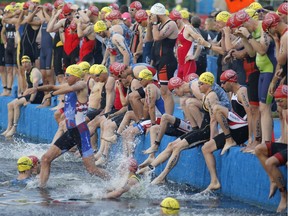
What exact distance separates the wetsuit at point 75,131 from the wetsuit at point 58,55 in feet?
18.8

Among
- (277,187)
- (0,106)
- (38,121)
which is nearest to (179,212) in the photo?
(277,187)

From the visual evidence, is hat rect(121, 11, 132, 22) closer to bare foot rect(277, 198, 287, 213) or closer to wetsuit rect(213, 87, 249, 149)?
wetsuit rect(213, 87, 249, 149)

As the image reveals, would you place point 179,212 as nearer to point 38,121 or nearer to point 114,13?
point 114,13

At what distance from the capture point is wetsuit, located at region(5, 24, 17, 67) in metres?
22.6

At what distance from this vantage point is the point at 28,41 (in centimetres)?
2164

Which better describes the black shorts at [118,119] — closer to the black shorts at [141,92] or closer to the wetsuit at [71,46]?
the black shorts at [141,92]

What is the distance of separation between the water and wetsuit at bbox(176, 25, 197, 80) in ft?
7.80

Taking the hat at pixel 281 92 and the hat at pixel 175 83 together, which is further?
the hat at pixel 175 83

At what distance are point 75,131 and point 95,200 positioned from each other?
4.39 feet

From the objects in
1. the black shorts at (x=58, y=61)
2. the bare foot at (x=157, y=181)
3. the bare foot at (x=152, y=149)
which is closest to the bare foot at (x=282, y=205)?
the bare foot at (x=157, y=181)

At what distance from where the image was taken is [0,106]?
23.1 metres

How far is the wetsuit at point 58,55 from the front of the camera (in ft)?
67.6

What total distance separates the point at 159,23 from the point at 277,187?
5.92m

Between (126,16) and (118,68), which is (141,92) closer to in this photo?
(118,68)
